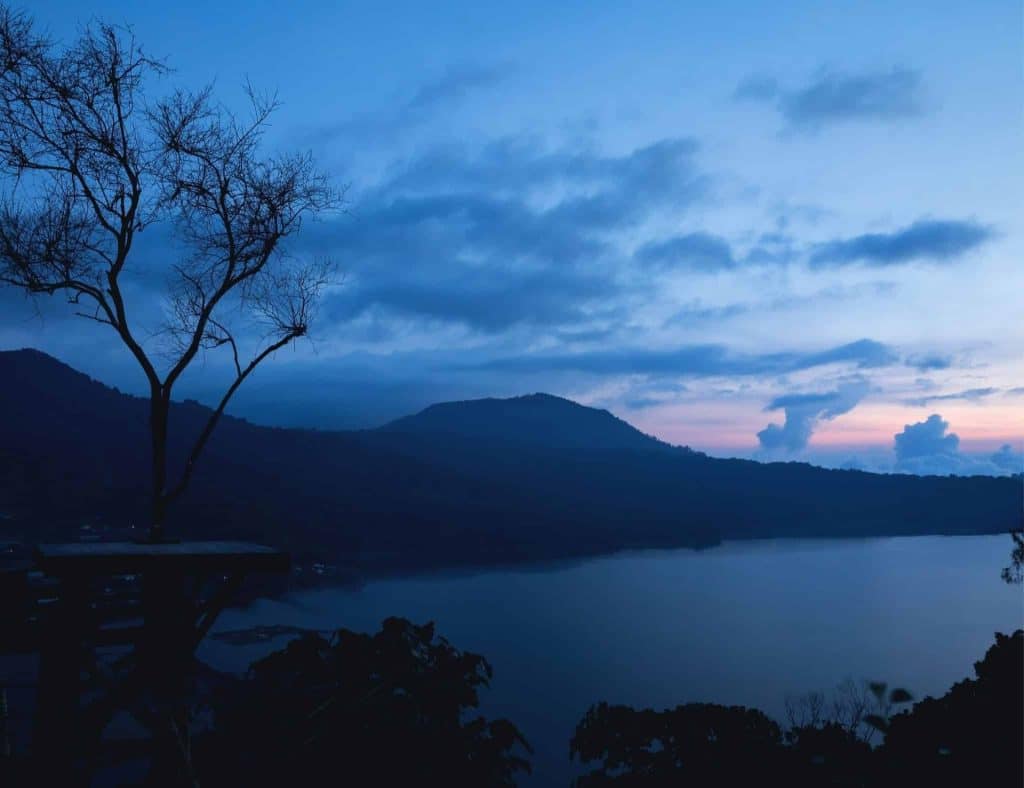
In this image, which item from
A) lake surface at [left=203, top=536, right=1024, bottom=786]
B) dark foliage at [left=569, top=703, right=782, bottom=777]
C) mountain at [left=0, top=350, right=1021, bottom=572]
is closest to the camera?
dark foliage at [left=569, top=703, right=782, bottom=777]

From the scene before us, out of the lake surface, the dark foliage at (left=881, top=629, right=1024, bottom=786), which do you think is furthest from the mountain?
the dark foliage at (left=881, top=629, right=1024, bottom=786)

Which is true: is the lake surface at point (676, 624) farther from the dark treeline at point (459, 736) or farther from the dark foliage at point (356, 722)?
the dark foliage at point (356, 722)

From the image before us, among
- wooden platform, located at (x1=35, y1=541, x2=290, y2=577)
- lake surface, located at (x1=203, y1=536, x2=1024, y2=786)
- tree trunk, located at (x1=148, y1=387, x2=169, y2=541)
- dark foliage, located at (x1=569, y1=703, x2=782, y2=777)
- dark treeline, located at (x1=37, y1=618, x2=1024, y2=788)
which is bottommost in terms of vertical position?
lake surface, located at (x1=203, y1=536, x2=1024, y2=786)

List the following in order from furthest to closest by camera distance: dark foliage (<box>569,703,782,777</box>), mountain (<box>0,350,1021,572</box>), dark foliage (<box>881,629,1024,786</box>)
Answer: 1. mountain (<box>0,350,1021,572</box>)
2. dark foliage (<box>569,703,782,777</box>)
3. dark foliage (<box>881,629,1024,786</box>)

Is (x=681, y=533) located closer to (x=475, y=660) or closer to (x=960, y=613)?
(x=960, y=613)

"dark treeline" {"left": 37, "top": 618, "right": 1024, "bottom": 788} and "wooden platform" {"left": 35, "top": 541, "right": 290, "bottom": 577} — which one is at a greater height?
"wooden platform" {"left": 35, "top": 541, "right": 290, "bottom": 577}

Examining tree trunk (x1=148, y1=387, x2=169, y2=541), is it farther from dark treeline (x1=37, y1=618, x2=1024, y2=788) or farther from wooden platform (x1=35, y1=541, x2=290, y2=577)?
dark treeline (x1=37, y1=618, x2=1024, y2=788)

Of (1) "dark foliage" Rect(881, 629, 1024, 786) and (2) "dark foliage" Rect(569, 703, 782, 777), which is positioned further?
(2) "dark foliage" Rect(569, 703, 782, 777)
